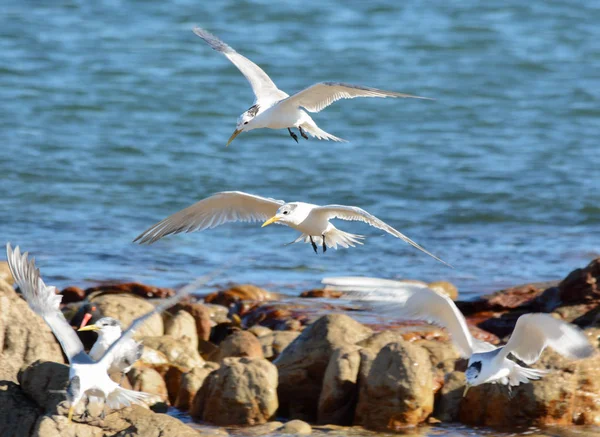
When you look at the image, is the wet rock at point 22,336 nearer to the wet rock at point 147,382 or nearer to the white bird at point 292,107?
the wet rock at point 147,382

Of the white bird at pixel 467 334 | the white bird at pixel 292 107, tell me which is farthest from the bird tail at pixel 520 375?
the white bird at pixel 292 107

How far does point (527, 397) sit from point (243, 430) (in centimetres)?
Answer: 186

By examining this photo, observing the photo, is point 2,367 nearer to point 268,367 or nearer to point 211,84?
point 268,367

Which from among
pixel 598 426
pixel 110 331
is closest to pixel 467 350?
pixel 598 426

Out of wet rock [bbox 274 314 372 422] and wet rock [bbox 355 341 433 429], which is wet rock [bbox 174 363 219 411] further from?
wet rock [bbox 355 341 433 429]

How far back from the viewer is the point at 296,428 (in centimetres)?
694

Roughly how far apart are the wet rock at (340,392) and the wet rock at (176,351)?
1.13 metres

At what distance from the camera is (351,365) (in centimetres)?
741

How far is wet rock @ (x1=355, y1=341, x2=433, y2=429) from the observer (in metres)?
7.21

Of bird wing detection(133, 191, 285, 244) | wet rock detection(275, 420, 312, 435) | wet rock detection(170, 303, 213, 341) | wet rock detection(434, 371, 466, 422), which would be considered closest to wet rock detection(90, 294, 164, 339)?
wet rock detection(170, 303, 213, 341)

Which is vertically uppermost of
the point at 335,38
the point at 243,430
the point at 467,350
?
the point at 335,38

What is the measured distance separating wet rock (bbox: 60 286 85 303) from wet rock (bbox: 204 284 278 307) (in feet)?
3.82

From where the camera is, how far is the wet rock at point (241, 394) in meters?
7.29

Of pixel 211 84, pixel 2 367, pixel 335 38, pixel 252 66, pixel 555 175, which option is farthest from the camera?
pixel 335 38
